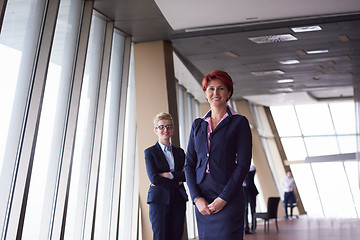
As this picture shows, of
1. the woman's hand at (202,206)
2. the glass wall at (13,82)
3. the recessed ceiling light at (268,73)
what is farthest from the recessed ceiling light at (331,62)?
the woman's hand at (202,206)

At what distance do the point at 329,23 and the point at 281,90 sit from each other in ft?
20.5

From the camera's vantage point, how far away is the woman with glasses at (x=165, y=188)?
11.3 feet

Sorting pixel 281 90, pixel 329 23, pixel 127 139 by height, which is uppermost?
pixel 281 90

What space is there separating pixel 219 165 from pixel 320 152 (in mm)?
19284

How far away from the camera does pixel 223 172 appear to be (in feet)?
7.41

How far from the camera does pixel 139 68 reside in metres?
7.88

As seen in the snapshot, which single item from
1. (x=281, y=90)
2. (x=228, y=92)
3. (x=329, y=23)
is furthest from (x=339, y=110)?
(x=228, y=92)

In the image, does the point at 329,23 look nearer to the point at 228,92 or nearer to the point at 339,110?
the point at 228,92

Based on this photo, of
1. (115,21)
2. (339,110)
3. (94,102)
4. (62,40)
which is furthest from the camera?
(339,110)

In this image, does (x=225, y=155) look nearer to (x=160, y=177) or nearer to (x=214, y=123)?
(x=214, y=123)

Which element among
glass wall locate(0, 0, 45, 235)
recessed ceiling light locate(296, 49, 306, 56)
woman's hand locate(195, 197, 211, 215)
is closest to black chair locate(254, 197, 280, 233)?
recessed ceiling light locate(296, 49, 306, 56)

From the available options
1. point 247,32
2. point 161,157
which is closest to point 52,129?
point 161,157

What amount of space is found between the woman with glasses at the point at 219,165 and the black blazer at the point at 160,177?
116 centimetres

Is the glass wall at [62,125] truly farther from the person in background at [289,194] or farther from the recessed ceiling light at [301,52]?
the person in background at [289,194]
